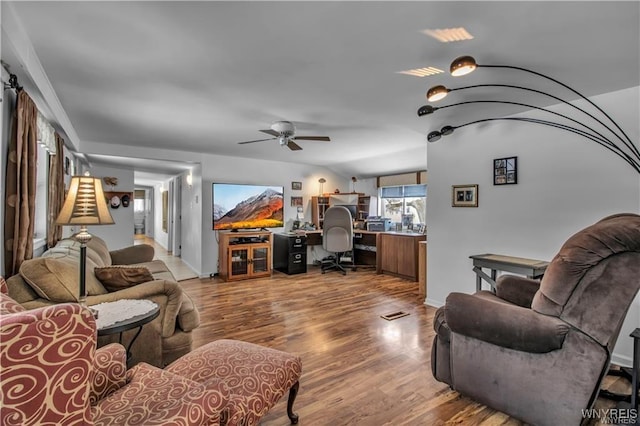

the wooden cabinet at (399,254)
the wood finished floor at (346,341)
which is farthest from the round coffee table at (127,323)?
the wooden cabinet at (399,254)

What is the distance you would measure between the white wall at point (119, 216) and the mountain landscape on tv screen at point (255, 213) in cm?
229

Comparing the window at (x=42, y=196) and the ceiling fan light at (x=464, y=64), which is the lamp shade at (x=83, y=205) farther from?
the ceiling fan light at (x=464, y=64)

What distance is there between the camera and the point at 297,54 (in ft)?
6.31

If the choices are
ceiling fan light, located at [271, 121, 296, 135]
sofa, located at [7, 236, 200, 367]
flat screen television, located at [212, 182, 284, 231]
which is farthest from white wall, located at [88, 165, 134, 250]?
ceiling fan light, located at [271, 121, 296, 135]

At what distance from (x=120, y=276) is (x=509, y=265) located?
10.5 ft

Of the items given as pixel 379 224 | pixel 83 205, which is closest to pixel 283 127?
pixel 83 205

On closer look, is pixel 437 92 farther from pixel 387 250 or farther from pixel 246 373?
pixel 387 250

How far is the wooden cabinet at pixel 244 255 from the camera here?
5180mm

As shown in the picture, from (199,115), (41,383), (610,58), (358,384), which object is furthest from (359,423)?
(199,115)

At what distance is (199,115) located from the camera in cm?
316

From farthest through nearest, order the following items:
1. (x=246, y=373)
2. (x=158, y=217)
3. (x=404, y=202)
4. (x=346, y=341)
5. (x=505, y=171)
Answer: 1. (x=158, y=217)
2. (x=404, y=202)
3. (x=505, y=171)
4. (x=346, y=341)
5. (x=246, y=373)

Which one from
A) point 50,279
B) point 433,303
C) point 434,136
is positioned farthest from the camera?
point 433,303

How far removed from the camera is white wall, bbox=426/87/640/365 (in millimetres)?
2510

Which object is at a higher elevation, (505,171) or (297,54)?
(297,54)
